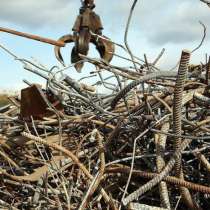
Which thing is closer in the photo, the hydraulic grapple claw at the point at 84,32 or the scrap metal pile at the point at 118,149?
the scrap metal pile at the point at 118,149

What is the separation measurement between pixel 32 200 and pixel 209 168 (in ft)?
1.47

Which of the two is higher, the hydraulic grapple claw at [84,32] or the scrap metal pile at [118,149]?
the hydraulic grapple claw at [84,32]

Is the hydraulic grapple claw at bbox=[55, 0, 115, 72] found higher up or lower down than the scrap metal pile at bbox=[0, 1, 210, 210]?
higher up

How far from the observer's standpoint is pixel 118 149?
1424mm

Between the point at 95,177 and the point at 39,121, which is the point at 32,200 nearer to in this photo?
the point at 95,177

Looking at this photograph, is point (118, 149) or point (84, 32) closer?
point (118, 149)

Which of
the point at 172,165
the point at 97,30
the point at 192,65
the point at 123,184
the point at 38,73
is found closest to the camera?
the point at 172,165

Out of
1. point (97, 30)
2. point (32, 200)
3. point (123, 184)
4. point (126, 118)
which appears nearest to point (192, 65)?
point (126, 118)

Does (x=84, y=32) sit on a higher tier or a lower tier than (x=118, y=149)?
higher

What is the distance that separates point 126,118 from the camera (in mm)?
1404

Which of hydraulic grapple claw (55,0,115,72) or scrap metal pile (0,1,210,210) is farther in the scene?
hydraulic grapple claw (55,0,115,72)

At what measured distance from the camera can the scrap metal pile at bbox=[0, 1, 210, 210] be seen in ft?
3.95

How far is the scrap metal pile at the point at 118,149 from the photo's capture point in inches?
47.4

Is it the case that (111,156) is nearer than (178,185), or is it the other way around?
(178,185)
